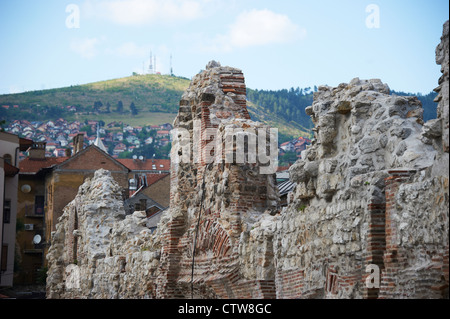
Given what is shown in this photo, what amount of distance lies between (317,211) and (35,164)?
56.0 m

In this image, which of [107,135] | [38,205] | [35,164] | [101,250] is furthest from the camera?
[107,135]

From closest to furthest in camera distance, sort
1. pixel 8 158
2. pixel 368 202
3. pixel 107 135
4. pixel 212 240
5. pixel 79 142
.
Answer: pixel 368 202 < pixel 212 240 < pixel 8 158 < pixel 79 142 < pixel 107 135

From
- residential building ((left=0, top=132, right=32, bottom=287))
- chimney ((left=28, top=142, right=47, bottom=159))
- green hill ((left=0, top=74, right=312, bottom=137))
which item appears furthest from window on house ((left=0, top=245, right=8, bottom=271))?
green hill ((left=0, top=74, right=312, bottom=137))

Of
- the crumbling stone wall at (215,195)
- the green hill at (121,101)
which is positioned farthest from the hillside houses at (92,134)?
the crumbling stone wall at (215,195)

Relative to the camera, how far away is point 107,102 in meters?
134

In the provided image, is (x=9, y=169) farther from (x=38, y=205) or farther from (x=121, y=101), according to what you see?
(x=121, y=101)

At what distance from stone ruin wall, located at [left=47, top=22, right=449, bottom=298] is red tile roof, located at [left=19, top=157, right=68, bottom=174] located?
4648 centimetres

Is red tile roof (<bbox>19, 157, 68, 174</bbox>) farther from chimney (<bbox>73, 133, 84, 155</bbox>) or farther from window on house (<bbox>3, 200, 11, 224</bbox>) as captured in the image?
window on house (<bbox>3, 200, 11, 224</bbox>)

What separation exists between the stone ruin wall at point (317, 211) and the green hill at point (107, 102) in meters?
97.2

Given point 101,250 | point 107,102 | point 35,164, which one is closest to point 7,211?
point 35,164

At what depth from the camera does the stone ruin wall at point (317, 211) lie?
336 inches

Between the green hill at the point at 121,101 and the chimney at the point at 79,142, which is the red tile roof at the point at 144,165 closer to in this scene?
the chimney at the point at 79,142

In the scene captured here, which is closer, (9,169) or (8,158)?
(9,169)
